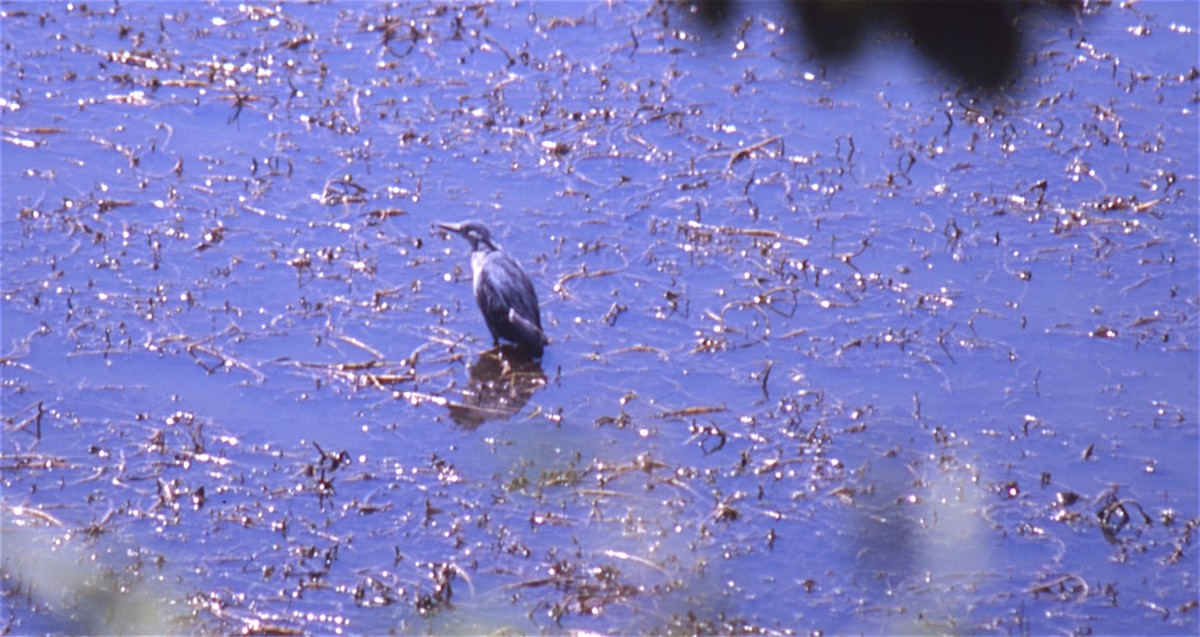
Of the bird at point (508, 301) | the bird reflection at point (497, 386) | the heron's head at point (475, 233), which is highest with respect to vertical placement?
the heron's head at point (475, 233)

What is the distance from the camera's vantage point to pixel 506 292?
7.61m

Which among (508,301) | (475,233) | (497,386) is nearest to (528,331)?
(508,301)

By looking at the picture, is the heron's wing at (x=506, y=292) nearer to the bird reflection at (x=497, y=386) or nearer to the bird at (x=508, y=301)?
the bird at (x=508, y=301)

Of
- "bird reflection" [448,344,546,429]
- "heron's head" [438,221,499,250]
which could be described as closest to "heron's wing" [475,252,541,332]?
"bird reflection" [448,344,546,429]

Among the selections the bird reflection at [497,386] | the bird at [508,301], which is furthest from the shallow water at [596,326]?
the bird at [508,301]

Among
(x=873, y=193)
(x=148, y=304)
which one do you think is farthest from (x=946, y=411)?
(x=148, y=304)

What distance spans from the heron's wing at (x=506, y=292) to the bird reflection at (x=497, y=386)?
19cm

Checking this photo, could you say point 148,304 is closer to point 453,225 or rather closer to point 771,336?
point 453,225

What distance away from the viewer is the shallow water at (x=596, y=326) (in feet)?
19.6

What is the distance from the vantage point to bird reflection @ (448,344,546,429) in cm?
722

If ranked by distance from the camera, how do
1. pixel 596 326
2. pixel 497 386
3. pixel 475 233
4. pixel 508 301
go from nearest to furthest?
1. pixel 497 386
2. pixel 508 301
3. pixel 596 326
4. pixel 475 233

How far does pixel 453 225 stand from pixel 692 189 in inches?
62.2

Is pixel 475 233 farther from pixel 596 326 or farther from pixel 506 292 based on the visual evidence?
pixel 596 326

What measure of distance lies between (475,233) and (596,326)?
0.85 metres
